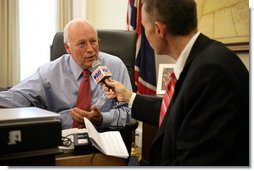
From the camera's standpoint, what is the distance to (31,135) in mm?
818

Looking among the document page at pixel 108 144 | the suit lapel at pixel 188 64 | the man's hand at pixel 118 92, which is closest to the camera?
the suit lapel at pixel 188 64

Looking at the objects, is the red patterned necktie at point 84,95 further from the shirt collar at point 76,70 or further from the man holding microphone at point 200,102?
the man holding microphone at point 200,102

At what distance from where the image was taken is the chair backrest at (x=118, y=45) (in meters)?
1.88

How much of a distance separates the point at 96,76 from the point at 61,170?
22.4 inches

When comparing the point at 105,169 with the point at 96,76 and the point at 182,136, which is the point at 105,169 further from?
the point at 96,76

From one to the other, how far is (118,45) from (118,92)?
567mm

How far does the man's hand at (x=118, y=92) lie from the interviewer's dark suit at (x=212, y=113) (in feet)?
1.76

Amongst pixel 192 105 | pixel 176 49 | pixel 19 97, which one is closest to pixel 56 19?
pixel 19 97

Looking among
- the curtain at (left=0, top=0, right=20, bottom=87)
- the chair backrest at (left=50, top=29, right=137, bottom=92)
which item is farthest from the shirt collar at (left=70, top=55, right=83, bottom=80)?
the curtain at (left=0, top=0, right=20, bottom=87)

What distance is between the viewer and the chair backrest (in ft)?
6.15

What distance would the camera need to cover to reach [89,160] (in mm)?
1032

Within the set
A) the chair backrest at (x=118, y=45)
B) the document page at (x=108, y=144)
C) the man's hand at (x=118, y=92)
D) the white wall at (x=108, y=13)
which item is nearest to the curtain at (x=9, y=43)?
the white wall at (x=108, y=13)

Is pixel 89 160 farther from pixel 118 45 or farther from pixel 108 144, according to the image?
pixel 118 45

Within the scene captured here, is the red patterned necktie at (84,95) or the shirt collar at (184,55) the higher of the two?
the shirt collar at (184,55)
